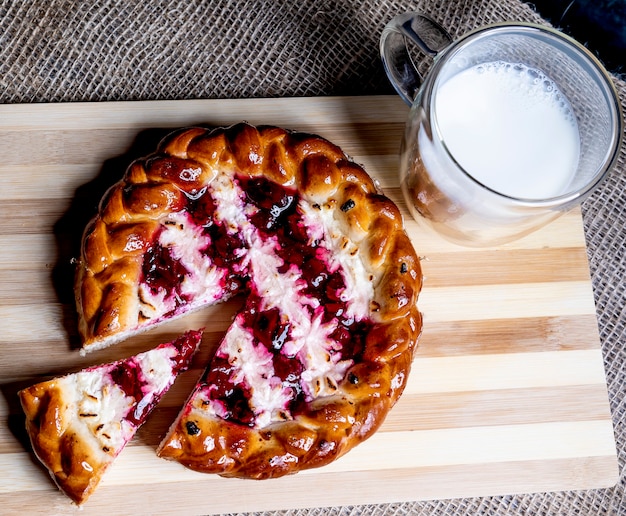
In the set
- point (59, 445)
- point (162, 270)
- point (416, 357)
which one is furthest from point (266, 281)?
point (59, 445)

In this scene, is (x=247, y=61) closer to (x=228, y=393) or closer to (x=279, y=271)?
(x=279, y=271)

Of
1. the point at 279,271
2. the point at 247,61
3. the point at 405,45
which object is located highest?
the point at 405,45

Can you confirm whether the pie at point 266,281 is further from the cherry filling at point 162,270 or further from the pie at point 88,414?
the pie at point 88,414

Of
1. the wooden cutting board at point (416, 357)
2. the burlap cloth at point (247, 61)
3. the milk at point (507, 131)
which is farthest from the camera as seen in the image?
the burlap cloth at point (247, 61)

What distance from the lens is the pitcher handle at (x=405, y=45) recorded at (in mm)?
2078

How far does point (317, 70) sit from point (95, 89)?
689 millimetres

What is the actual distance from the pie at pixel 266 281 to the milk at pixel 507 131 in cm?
28

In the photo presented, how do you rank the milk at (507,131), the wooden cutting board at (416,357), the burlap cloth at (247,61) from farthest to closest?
the burlap cloth at (247,61)
the wooden cutting board at (416,357)
the milk at (507,131)

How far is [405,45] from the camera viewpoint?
2227mm

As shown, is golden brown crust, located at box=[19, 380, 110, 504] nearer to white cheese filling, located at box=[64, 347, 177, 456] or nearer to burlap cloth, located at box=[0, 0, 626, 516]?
white cheese filling, located at box=[64, 347, 177, 456]

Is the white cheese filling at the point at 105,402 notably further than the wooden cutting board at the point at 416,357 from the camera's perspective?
No

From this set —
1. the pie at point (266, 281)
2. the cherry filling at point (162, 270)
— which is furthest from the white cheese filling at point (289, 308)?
the cherry filling at point (162, 270)

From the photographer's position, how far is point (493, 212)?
1993mm

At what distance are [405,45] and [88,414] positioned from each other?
4.50 feet
